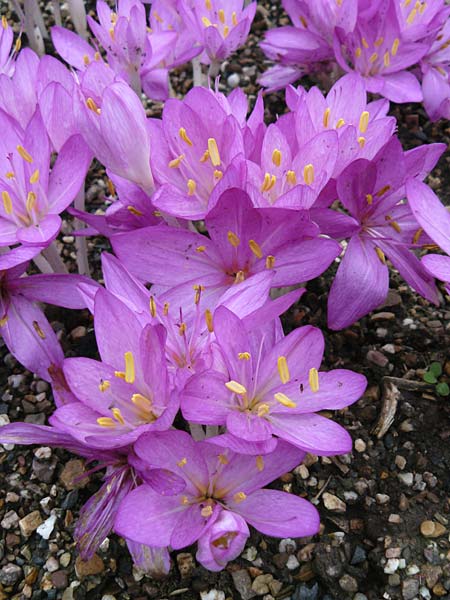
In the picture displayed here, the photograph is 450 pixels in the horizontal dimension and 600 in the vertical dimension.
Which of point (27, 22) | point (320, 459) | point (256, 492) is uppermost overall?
point (27, 22)

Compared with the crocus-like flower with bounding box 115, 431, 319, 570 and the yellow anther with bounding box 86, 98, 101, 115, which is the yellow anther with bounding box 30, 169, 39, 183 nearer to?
the yellow anther with bounding box 86, 98, 101, 115

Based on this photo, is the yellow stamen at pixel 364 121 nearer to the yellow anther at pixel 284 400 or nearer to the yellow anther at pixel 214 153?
the yellow anther at pixel 214 153

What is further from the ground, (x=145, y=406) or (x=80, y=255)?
(x=145, y=406)

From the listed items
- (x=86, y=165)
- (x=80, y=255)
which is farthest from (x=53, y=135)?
(x=80, y=255)

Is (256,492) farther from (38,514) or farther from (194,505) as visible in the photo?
(38,514)

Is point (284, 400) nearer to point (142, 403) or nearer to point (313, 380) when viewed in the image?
point (313, 380)

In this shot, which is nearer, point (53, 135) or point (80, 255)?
point (53, 135)
